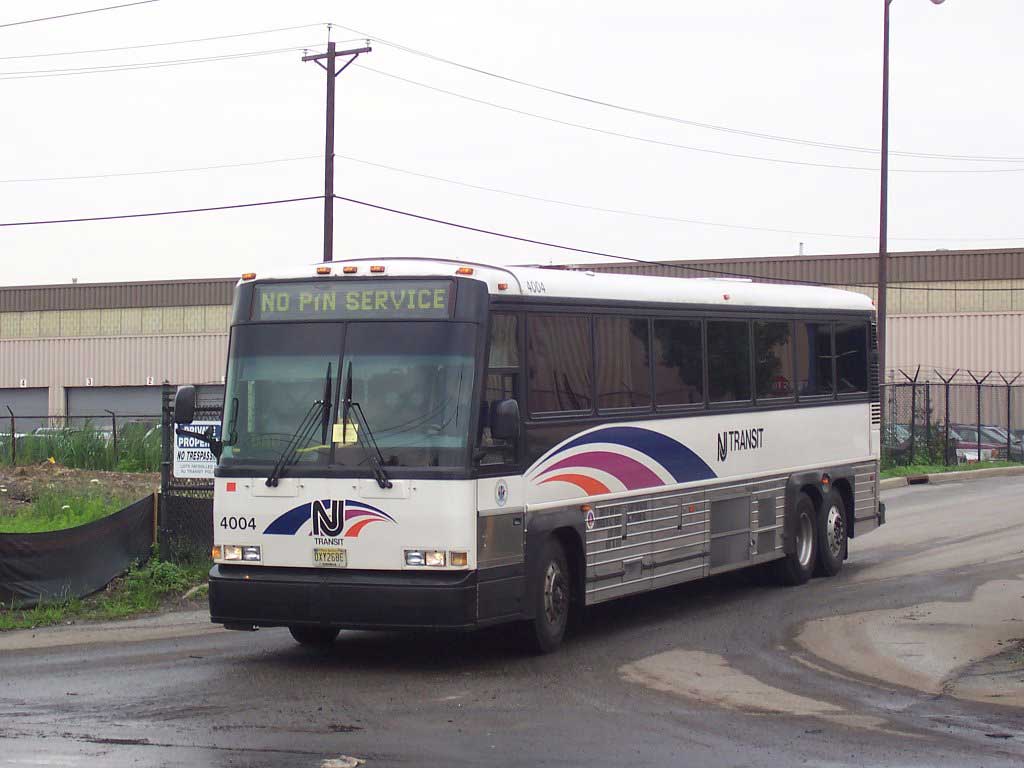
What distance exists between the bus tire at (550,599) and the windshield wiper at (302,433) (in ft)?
6.84

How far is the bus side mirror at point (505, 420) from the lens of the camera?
10680 mm

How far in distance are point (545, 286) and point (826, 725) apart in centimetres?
447

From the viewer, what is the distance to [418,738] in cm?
859

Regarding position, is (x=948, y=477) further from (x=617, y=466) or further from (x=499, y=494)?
(x=499, y=494)

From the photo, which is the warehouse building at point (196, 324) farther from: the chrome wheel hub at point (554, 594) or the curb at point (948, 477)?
the chrome wheel hub at point (554, 594)

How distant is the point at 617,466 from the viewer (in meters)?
12.8

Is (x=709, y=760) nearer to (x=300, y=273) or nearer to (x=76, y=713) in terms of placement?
(x=76, y=713)

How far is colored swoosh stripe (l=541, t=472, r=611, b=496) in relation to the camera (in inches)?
471

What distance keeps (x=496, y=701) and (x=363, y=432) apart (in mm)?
2329

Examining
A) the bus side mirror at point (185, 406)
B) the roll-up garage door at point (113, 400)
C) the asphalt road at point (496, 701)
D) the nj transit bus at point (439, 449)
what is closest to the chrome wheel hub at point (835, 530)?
the asphalt road at point (496, 701)

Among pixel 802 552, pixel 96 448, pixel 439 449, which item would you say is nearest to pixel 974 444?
pixel 96 448

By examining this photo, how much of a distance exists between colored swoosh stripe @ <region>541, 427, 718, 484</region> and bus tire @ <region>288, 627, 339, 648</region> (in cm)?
241

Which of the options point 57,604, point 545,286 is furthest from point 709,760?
point 57,604

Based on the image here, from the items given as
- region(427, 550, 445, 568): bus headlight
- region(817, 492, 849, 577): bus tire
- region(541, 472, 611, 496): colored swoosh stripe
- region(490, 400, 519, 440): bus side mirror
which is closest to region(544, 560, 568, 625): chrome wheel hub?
region(541, 472, 611, 496): colored swoosh stripe
